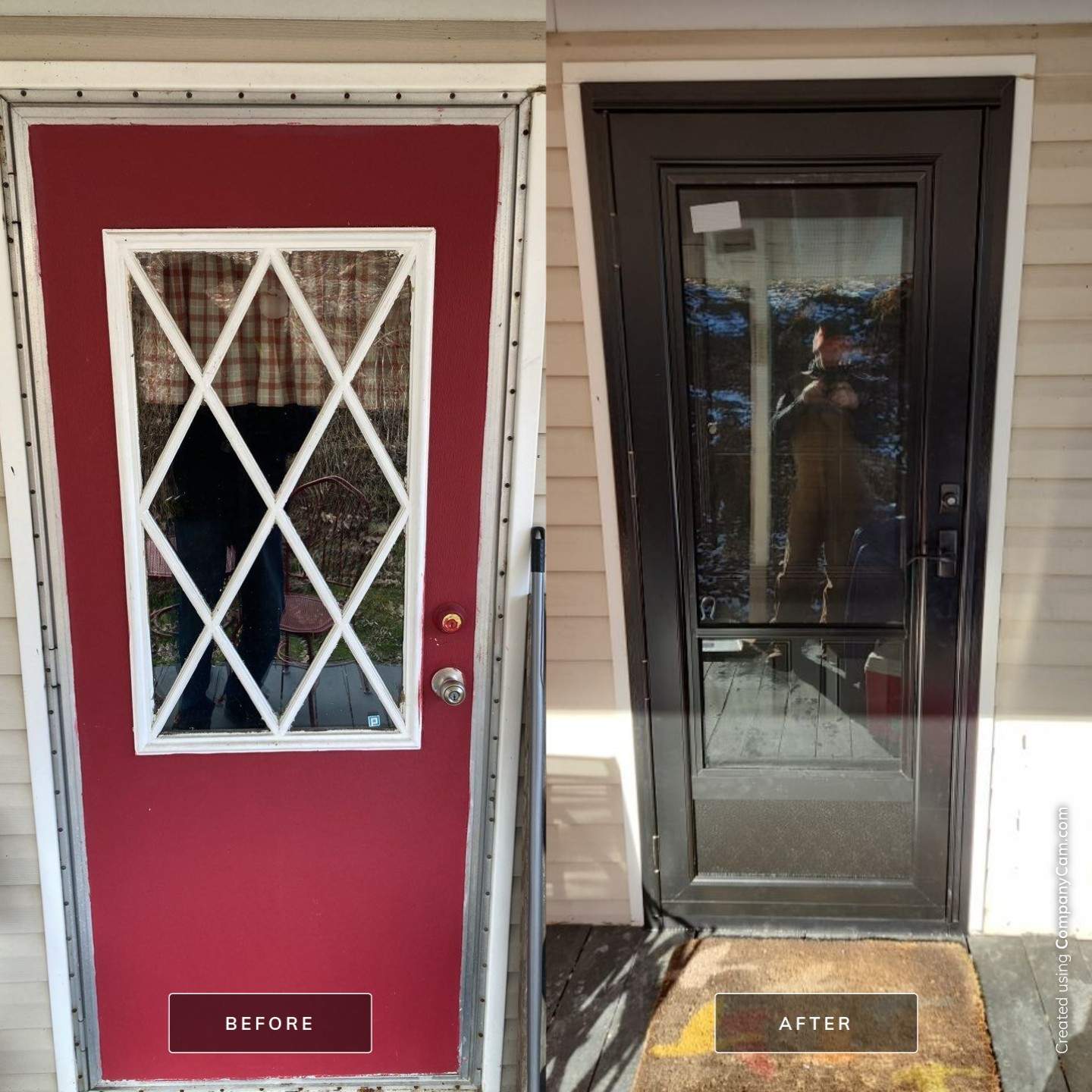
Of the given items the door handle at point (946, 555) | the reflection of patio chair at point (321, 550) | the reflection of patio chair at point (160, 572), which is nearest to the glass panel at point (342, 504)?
the reflection of patio chair at point (321, 550)

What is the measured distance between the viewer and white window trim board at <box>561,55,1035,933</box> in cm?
116

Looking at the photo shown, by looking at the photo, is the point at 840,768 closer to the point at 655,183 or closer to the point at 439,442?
the point at 439,442

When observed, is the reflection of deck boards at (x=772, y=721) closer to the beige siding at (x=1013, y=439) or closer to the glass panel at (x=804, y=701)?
the glass panel at (x=804, y=701)

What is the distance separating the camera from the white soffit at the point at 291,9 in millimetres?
1226

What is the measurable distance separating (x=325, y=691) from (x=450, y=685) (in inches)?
8.4

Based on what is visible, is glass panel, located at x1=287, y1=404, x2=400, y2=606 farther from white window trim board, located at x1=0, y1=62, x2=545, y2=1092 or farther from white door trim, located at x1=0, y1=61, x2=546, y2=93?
white door trim, located at x1=0, y1=61, x2=546, y2=93

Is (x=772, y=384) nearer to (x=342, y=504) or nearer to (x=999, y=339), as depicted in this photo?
(x=999, y=339)

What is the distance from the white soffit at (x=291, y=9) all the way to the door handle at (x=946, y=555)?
3.03 ft

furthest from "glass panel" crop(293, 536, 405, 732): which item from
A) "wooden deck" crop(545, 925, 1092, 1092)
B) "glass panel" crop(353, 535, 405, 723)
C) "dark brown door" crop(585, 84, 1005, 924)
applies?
"wooden deck" crop(545, 925, 1092, 1092)

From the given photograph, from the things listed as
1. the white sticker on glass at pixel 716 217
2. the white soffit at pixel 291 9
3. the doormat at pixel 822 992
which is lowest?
the doormat at pixel 822 992

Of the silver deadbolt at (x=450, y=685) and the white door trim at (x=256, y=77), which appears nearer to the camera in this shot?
the white door trim at (x=256, y=77)

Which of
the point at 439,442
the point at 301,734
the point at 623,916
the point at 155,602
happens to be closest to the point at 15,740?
the point at 155,602

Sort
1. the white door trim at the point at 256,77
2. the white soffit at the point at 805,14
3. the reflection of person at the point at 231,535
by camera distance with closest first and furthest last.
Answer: the white soffit at the point at 805,14, the white door trim at the point at 256,77, the reflection of person at the point at 231,535

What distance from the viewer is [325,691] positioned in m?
1.46
